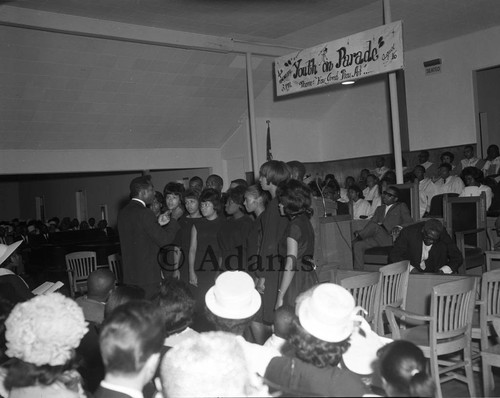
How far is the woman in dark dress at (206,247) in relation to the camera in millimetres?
4617

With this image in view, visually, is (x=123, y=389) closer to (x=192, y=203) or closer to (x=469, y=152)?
(x=192, y=203)

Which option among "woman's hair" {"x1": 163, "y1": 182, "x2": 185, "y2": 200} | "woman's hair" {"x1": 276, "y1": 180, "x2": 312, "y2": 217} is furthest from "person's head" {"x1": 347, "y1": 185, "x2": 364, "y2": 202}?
"woman's hair" {"x1": 276, "y1": 180, "x2": 312, "y2": 217}

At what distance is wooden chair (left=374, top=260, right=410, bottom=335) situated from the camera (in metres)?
4.06

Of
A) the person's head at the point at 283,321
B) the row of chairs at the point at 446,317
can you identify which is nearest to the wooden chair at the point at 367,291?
the row of chairs at the point at 446,317

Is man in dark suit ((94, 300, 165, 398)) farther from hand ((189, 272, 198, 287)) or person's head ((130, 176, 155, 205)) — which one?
hand ((189, 272, 198, 287))

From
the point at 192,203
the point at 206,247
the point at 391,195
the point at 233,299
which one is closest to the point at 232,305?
the point at 233,299

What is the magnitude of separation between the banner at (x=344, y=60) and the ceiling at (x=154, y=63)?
0.93 metres

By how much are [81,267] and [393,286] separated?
4.65 meters

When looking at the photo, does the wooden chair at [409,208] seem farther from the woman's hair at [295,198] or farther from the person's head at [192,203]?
the woman's hair at [295,198]

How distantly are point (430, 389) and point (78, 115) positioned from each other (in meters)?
9.09

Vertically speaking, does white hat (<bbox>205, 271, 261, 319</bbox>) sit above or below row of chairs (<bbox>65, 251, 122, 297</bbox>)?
above

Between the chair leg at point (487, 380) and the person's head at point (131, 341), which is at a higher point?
the person's head at point (131, 341)

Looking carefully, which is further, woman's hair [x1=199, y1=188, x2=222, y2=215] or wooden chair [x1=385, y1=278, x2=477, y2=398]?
woman's hair [x1=199, y1=188, x2=222, y2=215]

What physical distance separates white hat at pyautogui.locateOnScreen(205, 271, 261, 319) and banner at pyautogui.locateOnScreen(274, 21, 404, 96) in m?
4.91
